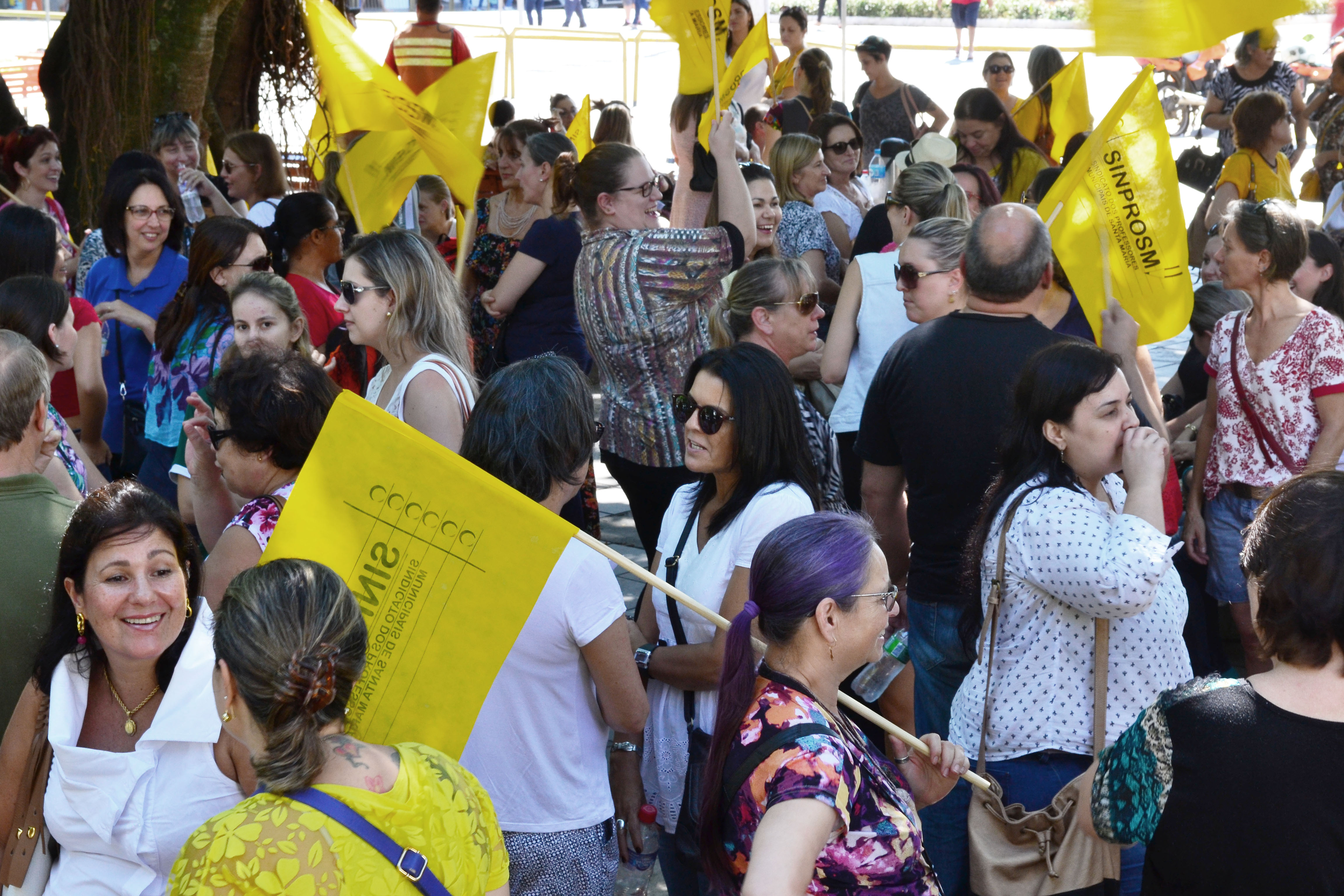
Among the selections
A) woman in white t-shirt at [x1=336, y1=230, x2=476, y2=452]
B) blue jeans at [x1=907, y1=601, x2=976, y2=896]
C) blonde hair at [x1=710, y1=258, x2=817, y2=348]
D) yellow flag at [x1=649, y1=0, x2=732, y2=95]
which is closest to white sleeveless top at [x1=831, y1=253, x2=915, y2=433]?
blonde hair at [x1=710, y1=258, x2=817, y2=348]

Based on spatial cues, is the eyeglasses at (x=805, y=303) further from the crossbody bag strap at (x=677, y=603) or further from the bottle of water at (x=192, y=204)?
the bottle of water at (x=192, y=204)

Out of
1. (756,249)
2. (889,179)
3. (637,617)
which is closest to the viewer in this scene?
(637,617)

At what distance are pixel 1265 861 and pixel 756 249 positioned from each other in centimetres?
430

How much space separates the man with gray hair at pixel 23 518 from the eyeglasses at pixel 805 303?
2.20m

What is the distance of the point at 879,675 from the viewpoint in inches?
121

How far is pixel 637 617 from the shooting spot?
3.28 m

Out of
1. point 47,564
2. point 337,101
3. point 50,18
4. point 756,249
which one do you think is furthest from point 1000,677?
point 50,18

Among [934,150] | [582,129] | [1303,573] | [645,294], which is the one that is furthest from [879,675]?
[582,129]

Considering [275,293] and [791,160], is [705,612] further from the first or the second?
[791,160]

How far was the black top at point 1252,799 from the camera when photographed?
6.53 feet

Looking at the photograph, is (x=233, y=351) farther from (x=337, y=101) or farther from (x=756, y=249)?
(x=756, y=249)

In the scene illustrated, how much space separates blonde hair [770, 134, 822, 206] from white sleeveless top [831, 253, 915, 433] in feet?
5.87

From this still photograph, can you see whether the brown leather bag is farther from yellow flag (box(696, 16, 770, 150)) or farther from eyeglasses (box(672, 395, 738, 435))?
yellow flag (box(696, 16, 770, 150))

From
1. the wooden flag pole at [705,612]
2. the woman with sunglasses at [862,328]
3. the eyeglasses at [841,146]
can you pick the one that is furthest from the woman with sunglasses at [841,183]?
the wooden flag pole at [705,612]
